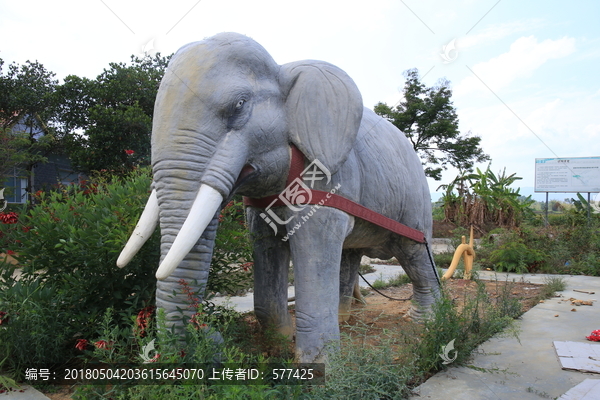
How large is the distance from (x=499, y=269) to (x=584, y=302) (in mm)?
3500

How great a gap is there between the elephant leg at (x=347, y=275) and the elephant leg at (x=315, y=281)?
1.65 m

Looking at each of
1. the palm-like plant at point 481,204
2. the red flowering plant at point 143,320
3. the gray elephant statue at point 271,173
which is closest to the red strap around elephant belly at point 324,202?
the gray elephant statue at point 271,173

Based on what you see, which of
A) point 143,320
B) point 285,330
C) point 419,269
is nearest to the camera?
point 143,320

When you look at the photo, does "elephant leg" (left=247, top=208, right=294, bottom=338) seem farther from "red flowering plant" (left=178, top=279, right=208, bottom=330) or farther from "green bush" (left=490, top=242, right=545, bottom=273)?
"green bush" (left=490, top=242, right=545, bottom=273)

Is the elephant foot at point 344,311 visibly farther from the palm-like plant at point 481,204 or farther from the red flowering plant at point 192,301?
the palm-like plant at point 481,204

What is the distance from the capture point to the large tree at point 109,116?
14.9 m

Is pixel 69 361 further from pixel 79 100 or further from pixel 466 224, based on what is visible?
pixel 79 100

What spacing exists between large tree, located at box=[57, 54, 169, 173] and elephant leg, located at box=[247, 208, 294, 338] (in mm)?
12027

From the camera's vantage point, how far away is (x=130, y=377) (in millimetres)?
2352

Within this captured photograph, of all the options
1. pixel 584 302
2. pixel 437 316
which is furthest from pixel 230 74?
pixel 584 302

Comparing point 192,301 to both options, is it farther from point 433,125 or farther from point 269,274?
point 433,125

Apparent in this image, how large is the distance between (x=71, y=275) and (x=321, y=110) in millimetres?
2052

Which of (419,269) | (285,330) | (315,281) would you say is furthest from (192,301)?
(419,269)

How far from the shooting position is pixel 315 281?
109 inches
